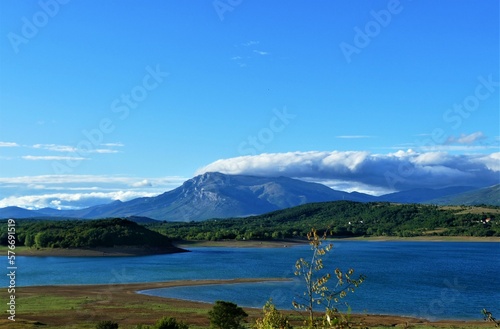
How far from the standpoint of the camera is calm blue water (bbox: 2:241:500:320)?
88875 millimetres

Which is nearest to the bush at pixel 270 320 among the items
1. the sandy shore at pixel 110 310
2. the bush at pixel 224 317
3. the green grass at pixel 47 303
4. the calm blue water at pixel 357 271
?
the sandy shore at pixel 110 310

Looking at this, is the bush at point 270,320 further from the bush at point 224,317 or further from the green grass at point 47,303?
the green grass at point 47,303

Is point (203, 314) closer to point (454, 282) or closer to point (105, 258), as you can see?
point (454, 282)

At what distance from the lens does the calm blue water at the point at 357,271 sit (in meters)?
88.9

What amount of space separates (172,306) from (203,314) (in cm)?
997

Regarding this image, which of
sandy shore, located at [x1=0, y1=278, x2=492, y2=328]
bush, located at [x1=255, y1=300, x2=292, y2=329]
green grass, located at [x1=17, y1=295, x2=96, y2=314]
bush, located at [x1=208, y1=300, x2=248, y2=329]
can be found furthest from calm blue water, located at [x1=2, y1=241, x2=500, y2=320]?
bush, located at [x1=255, y1=300, x2=292, y2=329]

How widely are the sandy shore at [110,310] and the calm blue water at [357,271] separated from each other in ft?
21.1

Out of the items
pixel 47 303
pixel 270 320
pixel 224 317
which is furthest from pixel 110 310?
pixel 270 320

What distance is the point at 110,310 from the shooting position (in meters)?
77.9

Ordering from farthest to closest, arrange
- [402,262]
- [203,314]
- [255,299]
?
[402,262] < [255,299] < [203,314]

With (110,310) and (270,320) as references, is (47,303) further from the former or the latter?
(270,320)

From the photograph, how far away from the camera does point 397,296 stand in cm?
9831

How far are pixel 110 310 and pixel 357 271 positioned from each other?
265 ft

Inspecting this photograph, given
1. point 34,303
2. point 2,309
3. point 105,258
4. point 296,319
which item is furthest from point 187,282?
point 105,258
